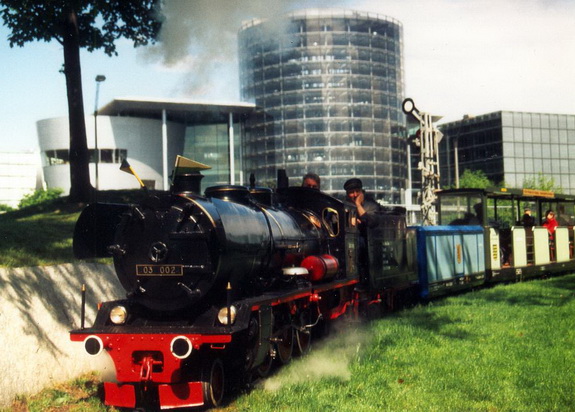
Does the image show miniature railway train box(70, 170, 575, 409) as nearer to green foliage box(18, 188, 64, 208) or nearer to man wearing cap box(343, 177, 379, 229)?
man wearing cap box(343, 177, 379, 229)

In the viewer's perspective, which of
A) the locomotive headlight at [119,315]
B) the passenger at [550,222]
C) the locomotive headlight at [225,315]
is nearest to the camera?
the locomotive headlight at [225,315]

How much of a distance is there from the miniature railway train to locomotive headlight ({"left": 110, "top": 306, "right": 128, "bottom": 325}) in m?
0.01

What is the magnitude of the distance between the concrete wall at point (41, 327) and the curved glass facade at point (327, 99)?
206 feet

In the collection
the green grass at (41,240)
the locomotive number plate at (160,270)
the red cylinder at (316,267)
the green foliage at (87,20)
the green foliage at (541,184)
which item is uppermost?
the green foliage at (87,20)

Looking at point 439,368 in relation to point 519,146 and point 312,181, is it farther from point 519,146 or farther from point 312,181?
point 519,146

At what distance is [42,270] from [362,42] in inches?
2659

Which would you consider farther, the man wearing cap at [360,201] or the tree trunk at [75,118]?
the tree trunk at [75,118]

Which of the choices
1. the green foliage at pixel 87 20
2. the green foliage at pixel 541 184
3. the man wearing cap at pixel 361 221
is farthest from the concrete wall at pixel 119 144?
the man wearing cap at pixel 361 221

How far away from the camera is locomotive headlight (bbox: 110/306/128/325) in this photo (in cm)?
715

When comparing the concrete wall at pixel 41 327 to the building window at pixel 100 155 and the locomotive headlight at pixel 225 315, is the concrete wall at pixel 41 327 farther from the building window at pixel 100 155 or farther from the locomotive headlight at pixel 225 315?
the building window at pixel 100 155

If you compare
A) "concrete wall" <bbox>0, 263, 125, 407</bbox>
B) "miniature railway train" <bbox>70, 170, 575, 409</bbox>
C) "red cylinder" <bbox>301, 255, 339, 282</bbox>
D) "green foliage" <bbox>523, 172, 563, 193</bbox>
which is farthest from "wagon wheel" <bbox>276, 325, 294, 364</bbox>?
"green foliage" <bbox>523, 172, 563, 193</bbox>

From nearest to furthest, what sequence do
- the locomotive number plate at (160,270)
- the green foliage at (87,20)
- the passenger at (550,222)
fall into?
the locomotive number plate at (160,270)
the green foliage at (87,20)
the passenger at (550,222)

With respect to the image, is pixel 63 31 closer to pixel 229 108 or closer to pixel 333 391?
pixel 333 391

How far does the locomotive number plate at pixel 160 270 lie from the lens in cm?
689
